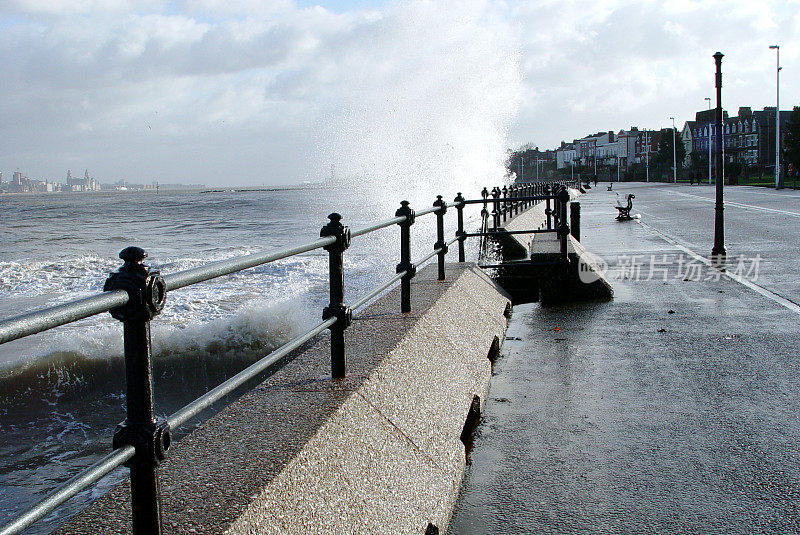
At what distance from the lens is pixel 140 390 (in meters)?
1.88

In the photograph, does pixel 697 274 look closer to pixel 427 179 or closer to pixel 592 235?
pixel 592 235

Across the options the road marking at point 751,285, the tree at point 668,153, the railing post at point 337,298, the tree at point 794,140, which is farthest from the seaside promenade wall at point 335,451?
the tree at point 668,153

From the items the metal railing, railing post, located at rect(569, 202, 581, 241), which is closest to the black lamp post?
railing post, located at rect(569, 202, 581, 241)

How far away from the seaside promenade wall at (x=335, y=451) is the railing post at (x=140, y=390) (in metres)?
→ 0.27

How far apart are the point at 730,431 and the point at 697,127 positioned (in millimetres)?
154596

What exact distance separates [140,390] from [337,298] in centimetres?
196

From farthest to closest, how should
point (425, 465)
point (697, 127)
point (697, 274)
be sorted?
1. point (697, 127)
2. point (697, 274)
3. point (425, 465)

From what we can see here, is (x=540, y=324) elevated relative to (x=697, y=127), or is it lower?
lower

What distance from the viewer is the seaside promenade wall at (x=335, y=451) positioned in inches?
92.7

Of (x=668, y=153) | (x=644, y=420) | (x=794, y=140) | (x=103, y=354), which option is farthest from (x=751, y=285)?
(x=668, y=153)

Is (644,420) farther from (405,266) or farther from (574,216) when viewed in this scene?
(574,216)

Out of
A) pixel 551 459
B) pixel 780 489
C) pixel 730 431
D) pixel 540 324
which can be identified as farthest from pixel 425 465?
pixel 540 324

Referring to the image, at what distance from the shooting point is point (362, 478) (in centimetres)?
291

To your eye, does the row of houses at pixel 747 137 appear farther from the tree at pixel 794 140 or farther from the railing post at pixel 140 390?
the railing post at pixel 140 390
